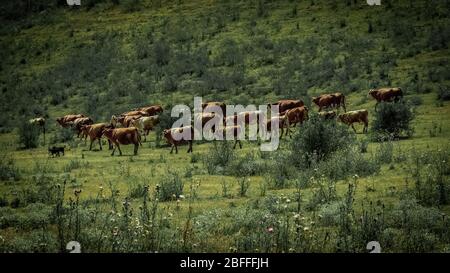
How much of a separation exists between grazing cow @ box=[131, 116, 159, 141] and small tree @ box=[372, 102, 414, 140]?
8547mm

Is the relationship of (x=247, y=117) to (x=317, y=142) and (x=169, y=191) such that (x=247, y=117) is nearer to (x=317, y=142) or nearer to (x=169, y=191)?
(x=317, y=142)

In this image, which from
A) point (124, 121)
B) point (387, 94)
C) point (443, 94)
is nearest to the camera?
point (443, 94)

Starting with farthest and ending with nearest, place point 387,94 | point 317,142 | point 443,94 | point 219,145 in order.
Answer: point 387,94 → point 443,94 → point 219,145 → point 317,142

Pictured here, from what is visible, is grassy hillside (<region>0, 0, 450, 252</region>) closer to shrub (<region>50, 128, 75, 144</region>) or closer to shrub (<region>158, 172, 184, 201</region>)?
shrub (<region>158, 172, 184, 201</region>)

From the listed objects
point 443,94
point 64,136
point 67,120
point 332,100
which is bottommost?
point 64,136

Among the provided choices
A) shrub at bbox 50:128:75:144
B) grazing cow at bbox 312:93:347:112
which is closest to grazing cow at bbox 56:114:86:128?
shrub at bbox 50:128:75:144

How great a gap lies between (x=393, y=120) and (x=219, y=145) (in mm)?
5539

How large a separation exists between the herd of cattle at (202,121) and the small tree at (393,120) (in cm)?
111

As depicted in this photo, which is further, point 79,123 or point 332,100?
point 79,123

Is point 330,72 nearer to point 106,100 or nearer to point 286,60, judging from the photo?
point 286,60

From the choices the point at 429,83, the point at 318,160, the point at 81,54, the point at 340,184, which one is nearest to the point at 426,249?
the point at 340,184

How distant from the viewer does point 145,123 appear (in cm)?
2359

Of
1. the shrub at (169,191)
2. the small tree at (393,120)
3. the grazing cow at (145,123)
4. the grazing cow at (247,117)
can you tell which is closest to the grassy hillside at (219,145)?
the shrub at (169,191)

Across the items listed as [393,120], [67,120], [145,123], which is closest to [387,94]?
[393,120]
